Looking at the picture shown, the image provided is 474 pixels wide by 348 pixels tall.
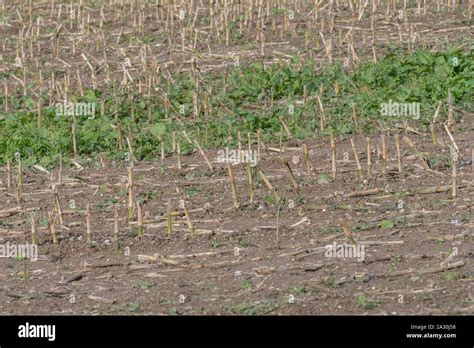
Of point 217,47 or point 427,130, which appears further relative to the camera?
Result: point 217,47

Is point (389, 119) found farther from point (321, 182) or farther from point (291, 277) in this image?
point (291, 277)

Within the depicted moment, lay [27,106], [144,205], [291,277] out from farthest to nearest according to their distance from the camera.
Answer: [27,106], [144,205], [291,277]

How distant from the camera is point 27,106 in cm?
1326

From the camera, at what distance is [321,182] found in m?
10.2

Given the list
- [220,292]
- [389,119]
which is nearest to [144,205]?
[220,292]

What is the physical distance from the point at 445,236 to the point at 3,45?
343 inches

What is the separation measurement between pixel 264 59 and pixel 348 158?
148 inches

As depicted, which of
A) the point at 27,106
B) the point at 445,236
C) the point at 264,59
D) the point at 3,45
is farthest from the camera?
the point at 3,45

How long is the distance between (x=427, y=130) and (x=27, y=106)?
4363 mm

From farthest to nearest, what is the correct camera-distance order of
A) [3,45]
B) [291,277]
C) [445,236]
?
[3,45]
[445,236]
[291,277]
